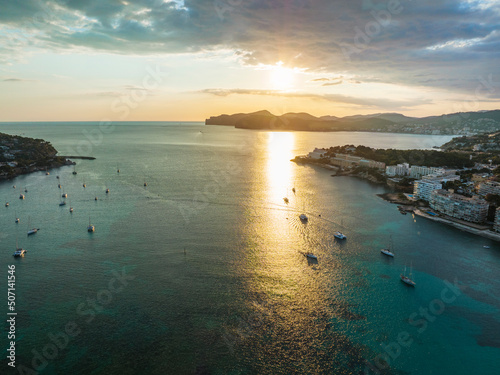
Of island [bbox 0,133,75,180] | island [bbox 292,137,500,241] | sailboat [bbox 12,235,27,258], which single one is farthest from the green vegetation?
island [bbox 292,137,500,241]

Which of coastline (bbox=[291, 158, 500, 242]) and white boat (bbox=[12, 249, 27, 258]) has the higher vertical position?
coastline (bbox=[291, 158, 500, 242])

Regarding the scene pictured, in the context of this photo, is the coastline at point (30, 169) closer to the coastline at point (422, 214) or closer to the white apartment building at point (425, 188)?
the coastline at point (422, 214)

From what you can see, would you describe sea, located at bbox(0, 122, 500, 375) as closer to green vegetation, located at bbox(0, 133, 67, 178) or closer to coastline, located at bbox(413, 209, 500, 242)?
coastline, located at bbox(413, 209, 500, 242)

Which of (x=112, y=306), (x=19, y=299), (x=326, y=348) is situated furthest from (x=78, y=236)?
(x=326, y=348)

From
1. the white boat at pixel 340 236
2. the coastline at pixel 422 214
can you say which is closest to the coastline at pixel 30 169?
the white boat at pixel 340 236

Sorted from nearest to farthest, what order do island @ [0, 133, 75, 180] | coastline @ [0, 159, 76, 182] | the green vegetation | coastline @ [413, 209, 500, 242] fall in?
1. coastline @ [413, 209, 500, 242]
2. coastline @ [0, 159, 76, 182]
3. island @ [0, 133, 75, 180]
4. the green vegetation

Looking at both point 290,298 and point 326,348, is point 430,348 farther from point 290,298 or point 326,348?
point 290,298
